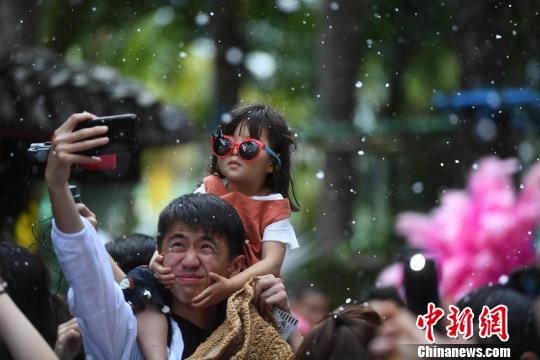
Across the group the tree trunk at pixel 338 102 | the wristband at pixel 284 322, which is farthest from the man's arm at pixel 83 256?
the tree trunk at pixel 338 102

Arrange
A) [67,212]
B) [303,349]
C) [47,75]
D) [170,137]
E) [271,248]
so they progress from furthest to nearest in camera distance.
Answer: [170,137] → [47,75] → [271,248] → [303,349] → [67,212]

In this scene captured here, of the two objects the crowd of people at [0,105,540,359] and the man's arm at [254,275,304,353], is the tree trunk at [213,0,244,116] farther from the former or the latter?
the man's arm at [254,275,304,353]

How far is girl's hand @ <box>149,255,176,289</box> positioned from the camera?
110 inches

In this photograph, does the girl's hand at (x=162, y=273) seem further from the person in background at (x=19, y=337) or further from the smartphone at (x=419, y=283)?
the smartphone at (x=419, y=283)

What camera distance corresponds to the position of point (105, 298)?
101 inches

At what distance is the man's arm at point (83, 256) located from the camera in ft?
8.18

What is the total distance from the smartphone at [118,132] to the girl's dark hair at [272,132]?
0.64m

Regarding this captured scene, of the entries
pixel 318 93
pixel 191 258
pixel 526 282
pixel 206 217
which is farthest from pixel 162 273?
pixel 318 93

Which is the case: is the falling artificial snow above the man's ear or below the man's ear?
below

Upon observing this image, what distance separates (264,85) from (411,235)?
983 centimetres

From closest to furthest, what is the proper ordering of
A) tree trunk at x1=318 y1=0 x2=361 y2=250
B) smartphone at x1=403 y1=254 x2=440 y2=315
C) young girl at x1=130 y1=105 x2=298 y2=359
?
smartphone at x1=403 y1=254 x2=440 y2=315, young girl at x1=130 y1=105 x2=298 y2=359, tree trunk at x1=318 y1=0 x2=361 y2=250

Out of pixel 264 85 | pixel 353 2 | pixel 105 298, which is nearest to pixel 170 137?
pixel 353 2

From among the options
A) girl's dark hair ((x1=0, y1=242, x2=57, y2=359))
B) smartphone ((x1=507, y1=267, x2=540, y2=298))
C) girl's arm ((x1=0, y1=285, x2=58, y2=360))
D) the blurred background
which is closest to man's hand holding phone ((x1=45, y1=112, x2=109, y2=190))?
girl's arm ((x1=0, y1=285, x2=58, y2=360))

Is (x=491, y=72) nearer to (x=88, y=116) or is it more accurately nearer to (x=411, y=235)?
(x=411, y=235)
